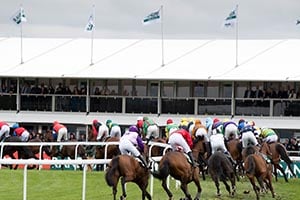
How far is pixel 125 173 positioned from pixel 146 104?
21633mm

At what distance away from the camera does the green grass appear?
15.7 metres

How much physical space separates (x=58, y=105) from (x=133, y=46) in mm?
5186

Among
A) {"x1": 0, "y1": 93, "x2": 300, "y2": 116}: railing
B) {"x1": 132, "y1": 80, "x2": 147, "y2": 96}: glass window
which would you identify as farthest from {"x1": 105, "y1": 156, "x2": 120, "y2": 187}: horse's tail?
{"x1": 132, "y1": 80, "x2": 147, "y2": 96}: glass window

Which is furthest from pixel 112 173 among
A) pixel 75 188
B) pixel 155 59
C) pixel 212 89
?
pixel 155 59

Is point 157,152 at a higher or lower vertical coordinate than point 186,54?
lower

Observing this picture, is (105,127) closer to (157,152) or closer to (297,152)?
(157,152)

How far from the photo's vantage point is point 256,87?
117ft

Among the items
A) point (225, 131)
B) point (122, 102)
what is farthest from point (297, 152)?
point (122, 102)

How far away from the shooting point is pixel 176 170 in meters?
15.4

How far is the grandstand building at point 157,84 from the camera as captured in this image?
34375 millimetres

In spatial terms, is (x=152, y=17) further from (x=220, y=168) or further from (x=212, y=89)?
(x=220, y=168)

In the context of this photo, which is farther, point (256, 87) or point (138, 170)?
point (256, 87)

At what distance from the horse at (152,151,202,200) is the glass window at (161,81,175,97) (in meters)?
21.0

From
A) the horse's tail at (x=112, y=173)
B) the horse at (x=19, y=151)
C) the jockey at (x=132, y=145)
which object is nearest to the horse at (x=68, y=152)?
the horse at (x=19, y=151)
